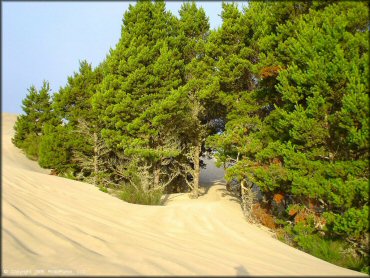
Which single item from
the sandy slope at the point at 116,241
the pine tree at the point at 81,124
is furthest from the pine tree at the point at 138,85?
the sandy slope at the point at 116,241

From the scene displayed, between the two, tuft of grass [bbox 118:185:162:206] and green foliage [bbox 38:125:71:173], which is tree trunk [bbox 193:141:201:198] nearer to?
tuft of grass [bbox 118:185:162:206]

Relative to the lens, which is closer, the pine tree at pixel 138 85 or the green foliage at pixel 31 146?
the pine tree at pixel 138 85

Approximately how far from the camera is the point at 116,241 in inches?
171

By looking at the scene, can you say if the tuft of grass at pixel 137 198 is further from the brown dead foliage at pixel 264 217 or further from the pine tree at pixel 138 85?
the pine tree at pixel 138 85

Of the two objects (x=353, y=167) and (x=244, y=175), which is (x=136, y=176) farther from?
(x=353, y=167)

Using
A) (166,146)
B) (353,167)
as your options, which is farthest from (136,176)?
(353,167)

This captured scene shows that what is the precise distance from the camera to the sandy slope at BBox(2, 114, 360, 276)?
127 inches

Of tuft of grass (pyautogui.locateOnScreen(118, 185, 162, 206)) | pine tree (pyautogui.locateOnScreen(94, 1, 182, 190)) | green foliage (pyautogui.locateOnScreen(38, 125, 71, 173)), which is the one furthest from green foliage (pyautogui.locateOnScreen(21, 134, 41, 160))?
tuft of grass (pyautogui.locateOnScreen(118, 185, 162, 206))

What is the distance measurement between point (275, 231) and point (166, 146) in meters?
8.18

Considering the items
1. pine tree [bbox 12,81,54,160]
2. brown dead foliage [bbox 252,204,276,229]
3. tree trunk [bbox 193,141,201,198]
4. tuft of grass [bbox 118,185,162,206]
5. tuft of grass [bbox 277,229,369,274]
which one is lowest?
tuft of grass [bbox 277,229,369,274]

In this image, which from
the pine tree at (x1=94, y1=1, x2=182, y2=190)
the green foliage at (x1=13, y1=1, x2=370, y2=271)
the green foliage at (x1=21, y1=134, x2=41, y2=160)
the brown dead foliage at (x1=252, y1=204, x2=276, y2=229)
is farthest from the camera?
the green foliage at (x1=21, y1=134, x2=41, y2=160)

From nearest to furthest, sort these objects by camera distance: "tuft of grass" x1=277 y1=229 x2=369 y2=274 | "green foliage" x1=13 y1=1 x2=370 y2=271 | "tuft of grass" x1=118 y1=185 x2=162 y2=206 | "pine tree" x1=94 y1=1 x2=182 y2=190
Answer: "tuft of grass" x1=277 y1=229 x2=369 y2=274 < "green foliage" x1=13 y1=1 x2=370 y2=271 < "tuft of grass" x1=118 y1=185 x2=162 y2=206 < "pine tree" x1=94 y1=1 x2=182 y2=190

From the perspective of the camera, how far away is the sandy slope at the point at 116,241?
321cm

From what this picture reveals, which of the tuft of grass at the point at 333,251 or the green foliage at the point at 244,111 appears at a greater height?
the green foliage at the point at 244,111
